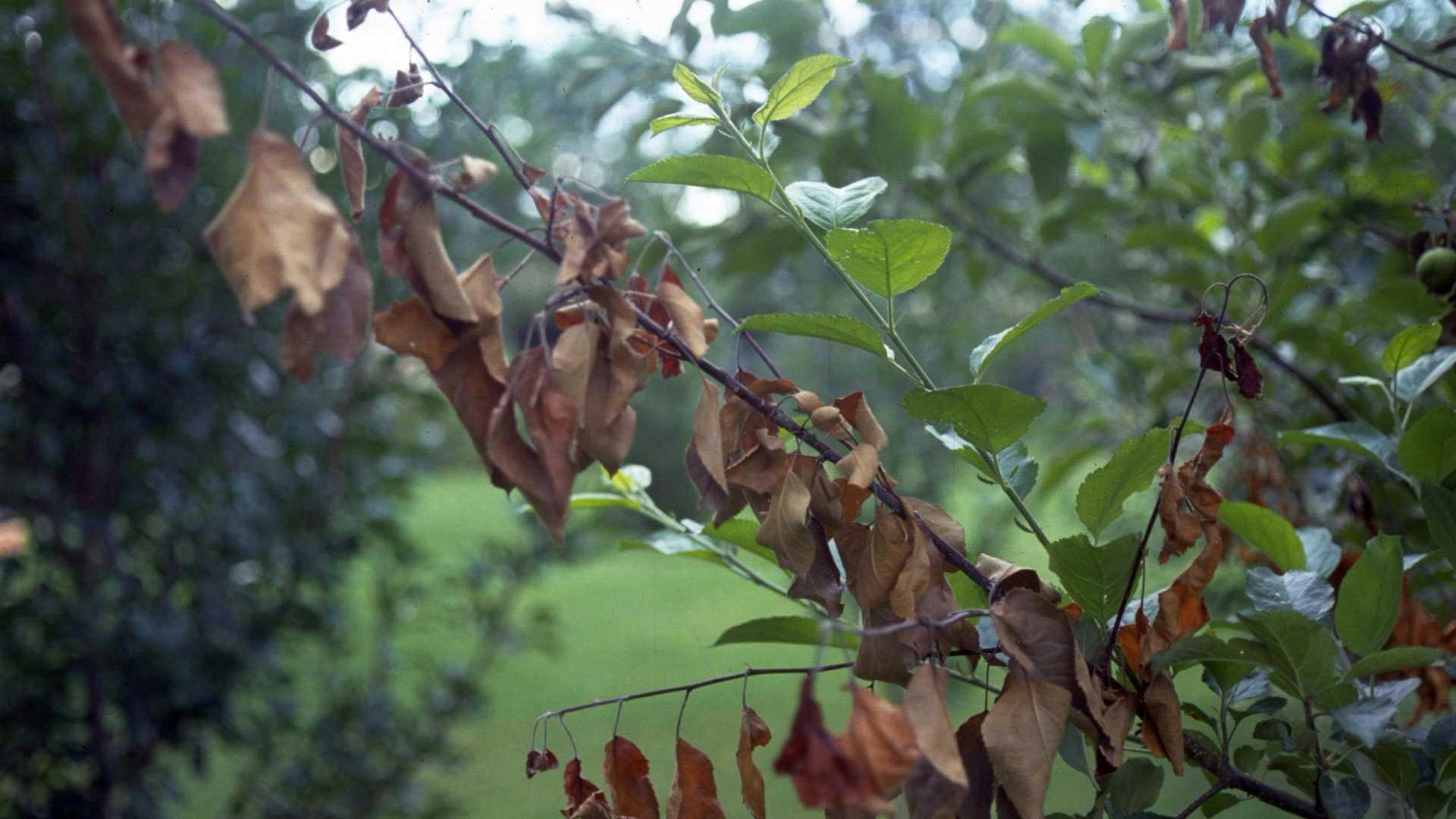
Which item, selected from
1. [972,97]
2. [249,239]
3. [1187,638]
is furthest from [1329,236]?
[249,239]

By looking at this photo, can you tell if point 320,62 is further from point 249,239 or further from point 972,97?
point 249,239

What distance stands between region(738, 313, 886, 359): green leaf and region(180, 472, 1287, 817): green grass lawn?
42cm

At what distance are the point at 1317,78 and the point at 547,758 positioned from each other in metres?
0.79

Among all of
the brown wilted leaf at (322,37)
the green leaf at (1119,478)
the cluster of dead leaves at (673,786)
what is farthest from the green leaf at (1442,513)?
the brown wilted leaf at (322,37)

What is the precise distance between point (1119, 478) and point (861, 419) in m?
0.16

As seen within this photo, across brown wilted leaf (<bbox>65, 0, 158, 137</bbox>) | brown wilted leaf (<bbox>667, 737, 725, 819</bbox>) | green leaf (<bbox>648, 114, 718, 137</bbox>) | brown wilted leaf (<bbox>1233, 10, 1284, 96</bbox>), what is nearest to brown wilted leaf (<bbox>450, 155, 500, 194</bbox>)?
brown wilted leaf (<bbox>65, 0, 158, 137</bbox>)

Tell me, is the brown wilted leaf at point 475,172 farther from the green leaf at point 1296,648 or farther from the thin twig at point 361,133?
the green leaf at point 1296,648

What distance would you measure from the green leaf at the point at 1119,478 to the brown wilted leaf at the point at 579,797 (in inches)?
12.1

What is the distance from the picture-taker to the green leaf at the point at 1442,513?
670mm

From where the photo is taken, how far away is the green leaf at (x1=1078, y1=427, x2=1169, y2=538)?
0.60 m

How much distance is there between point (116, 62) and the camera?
371mm

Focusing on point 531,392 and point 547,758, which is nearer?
point 531,392

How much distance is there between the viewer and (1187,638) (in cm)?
57

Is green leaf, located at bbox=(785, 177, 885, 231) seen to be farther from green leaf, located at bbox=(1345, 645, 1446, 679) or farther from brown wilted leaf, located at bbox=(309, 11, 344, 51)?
green leaf, located at bbox=(1345, 645, 1446, 679)
